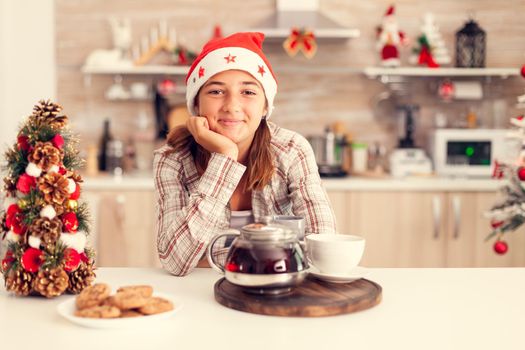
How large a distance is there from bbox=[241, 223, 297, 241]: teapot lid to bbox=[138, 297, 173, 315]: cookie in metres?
0.19

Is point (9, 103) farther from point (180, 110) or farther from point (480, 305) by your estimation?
point (480, 305)

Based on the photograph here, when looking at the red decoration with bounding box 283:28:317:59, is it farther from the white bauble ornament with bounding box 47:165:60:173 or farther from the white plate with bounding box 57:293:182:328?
the white plate with bounding box 57:293:182:328

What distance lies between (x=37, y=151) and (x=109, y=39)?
3.15m

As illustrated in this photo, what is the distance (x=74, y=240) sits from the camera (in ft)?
4.50

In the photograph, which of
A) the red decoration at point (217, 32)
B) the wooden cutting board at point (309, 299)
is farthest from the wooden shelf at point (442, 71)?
the wooden cutting board at point (309, 299)

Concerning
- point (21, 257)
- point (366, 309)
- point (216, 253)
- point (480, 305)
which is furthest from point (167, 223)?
point (480, 305)

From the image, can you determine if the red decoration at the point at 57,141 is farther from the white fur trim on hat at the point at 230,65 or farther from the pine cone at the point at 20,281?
the white fur trim on hat at the point at 230,65

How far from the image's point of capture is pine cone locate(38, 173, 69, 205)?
1.35 m

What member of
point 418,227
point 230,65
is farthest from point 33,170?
point 418,227

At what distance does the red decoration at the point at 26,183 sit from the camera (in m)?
1.35

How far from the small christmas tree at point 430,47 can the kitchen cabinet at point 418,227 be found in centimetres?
88

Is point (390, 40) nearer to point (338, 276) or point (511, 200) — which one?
point (511, 200)

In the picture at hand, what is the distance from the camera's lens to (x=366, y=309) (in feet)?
4.34

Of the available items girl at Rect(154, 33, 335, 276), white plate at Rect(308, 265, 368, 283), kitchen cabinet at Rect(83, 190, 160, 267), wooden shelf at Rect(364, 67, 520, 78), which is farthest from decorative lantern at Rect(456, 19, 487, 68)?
white plate at Rect(308, 265, 368, 283)
